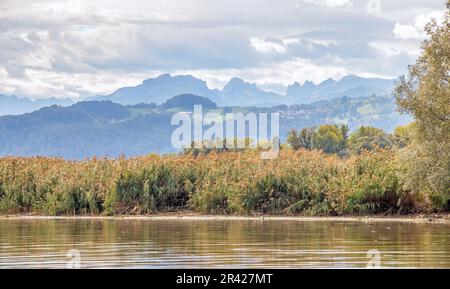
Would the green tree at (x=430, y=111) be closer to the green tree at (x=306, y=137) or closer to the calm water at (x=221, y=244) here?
the calm water at (x=221, y=244)

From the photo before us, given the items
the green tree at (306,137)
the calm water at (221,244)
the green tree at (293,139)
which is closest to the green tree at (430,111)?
the calm water at (221,244)

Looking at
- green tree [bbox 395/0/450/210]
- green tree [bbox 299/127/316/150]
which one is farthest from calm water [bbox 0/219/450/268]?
green tree [bbox 299/127/316/150]

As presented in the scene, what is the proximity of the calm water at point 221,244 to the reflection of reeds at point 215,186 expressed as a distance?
2.65 m

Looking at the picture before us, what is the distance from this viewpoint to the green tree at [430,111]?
31016 millimetres

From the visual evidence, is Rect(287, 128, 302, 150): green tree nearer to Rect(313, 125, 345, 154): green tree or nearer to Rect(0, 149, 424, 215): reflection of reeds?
Rect(313, 125, 345, 154): green tree

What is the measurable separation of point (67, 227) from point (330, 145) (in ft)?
255

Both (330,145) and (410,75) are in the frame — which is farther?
(330,145)

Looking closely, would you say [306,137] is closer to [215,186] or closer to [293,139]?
[293,139]

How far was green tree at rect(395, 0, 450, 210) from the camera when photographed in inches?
1221
